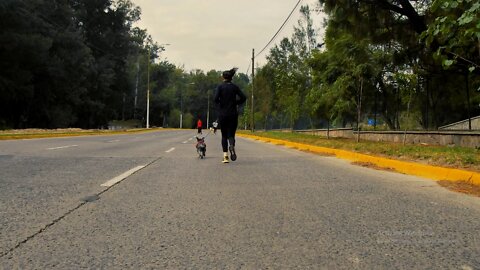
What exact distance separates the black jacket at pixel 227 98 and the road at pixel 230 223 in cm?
289

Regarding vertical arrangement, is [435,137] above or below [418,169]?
above

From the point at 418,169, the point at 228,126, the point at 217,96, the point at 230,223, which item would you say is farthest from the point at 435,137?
the point at 230,223

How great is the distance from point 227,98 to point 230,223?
602 centimetres

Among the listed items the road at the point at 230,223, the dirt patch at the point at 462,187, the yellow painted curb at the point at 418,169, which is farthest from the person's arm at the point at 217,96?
the dirt patch at the point at 462,187

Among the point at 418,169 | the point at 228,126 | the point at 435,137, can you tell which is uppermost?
the point at 228,126

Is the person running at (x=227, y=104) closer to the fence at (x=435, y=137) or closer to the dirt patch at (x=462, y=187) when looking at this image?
the dirt patch at (x=462, y=187)

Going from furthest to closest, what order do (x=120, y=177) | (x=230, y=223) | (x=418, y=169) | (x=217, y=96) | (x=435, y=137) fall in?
(x=435, y=137), (x=217, y=96), (x=418, y=169), (x=120, y=177), (x=230, y=223)

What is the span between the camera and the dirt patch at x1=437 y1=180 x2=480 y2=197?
20.5 feet

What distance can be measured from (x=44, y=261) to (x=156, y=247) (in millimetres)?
779

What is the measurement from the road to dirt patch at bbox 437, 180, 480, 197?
0.22 m

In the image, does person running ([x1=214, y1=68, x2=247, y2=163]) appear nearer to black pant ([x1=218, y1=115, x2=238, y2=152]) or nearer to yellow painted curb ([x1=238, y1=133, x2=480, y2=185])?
black pant ([x1=218, y1=115, x2=238, y2=152])

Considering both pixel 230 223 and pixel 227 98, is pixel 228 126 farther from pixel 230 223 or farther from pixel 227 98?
pixel 230 223

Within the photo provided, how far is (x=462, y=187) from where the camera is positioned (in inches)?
262

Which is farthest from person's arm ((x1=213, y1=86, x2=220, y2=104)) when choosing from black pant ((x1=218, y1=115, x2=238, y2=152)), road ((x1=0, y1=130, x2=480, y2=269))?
road ((x1=0, y1=130, x2=480, y2=269))
